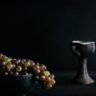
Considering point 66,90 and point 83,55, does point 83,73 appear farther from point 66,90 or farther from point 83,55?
point 66,90

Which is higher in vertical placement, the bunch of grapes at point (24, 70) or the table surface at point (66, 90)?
the bunch of grapes at point (24, 70)

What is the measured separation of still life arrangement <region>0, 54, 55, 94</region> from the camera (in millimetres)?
1320

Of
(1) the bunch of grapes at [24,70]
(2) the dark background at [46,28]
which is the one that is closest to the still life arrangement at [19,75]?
(1) the bunch of grapes at [24,70]

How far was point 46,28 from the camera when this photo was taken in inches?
78.8

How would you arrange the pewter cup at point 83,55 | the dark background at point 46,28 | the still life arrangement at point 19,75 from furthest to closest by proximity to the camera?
the dark background at point 46,28 < the pewter cup at point 83,55 < the still life arrangement at point 19,75

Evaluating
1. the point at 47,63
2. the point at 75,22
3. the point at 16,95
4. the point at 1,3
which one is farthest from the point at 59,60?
the point at 16,95

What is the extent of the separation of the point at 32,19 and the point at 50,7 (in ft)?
0.32

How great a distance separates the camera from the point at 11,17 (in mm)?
1998

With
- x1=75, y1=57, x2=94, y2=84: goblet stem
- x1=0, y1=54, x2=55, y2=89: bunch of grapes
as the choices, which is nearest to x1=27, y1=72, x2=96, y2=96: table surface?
x1=75, y1=57, x2=94, y2=84: goblet stem

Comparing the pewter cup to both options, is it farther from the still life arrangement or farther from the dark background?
the still life arrangement

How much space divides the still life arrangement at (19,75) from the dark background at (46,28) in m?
0.62

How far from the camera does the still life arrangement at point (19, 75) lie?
1.32 metres

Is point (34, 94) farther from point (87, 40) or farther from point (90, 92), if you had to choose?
point (87, 40)

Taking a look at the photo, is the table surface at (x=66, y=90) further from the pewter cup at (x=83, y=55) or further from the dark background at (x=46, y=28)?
the dark background at (x=46, y=28)
